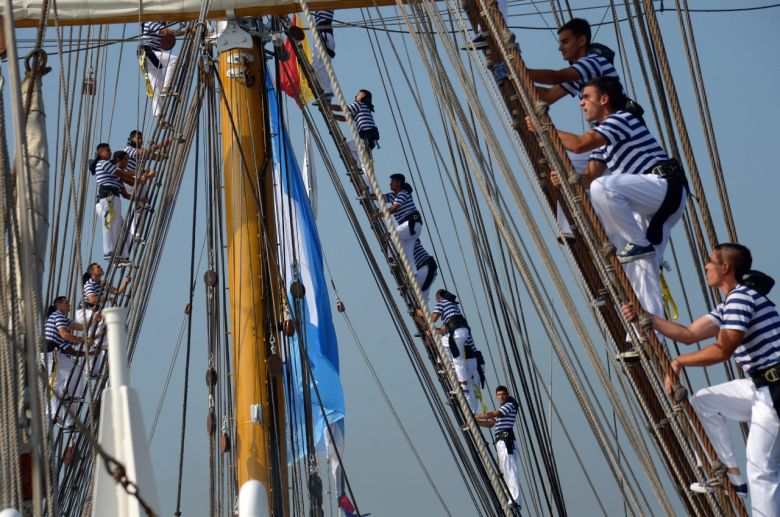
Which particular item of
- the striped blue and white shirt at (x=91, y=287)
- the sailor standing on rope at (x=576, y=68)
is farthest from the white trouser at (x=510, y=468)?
the sailor standing on rope at (x=576, y=68)

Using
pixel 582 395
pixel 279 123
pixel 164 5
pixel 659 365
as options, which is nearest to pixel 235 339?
pixel 279 123

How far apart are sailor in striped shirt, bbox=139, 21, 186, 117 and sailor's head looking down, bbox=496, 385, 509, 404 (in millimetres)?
5518

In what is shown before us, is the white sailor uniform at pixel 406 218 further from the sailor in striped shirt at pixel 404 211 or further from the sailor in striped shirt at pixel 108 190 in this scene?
the sailor in striped shirt at pixel 108 190

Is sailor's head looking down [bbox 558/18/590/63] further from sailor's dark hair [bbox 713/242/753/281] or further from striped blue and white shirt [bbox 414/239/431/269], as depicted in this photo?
striped blue and white shirt [bbox 414/239/431/269]

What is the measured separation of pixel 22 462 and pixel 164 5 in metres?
6.09

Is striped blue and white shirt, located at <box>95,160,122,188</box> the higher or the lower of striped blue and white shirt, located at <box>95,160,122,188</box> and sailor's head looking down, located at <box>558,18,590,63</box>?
the higher

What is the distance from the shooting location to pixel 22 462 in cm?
499

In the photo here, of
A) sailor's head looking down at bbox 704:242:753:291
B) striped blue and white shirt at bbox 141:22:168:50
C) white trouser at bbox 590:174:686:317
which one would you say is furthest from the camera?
striped blue and white shirt at bbox 141:22:168:50

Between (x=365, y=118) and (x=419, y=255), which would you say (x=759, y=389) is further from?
(x=419, y=255)

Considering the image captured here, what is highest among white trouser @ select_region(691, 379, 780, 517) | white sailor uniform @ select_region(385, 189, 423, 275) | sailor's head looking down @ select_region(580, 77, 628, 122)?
white sailor uniform @ select_region(385, 189, 423, 275)

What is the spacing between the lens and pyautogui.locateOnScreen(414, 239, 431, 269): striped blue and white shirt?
1562 cm

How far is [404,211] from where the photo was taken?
1530 centimetres

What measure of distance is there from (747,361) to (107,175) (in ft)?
34.1

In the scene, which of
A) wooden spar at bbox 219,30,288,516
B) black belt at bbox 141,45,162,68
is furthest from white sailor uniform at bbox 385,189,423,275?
wooden spar at bbox 219,30,288,516
